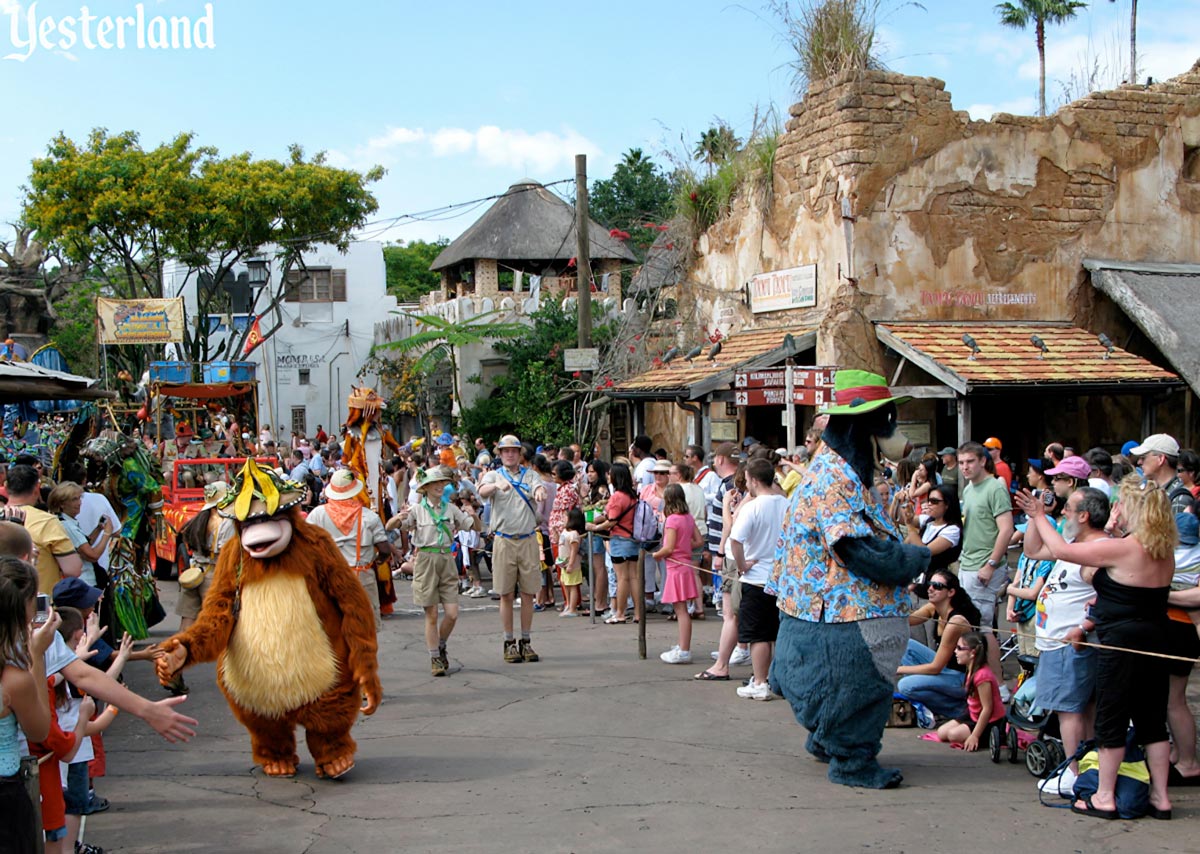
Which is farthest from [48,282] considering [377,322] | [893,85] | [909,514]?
[909,514]

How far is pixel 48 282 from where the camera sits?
32.8 m

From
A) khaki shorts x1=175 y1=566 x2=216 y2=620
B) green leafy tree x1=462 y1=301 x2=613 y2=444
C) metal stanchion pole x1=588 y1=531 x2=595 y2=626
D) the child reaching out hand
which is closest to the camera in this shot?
the child reaching out hand

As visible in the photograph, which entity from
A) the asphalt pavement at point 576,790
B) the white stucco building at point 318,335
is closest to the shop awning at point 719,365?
the asphalt pavement at point 576,790

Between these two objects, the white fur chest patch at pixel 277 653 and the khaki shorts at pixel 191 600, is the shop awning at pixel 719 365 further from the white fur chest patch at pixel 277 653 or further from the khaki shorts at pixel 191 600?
the white fur chest patch at pixel 277 653

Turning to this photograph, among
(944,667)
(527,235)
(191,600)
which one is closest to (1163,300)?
(944,667)

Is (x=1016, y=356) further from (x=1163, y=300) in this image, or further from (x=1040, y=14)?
(x=1040, y=14)

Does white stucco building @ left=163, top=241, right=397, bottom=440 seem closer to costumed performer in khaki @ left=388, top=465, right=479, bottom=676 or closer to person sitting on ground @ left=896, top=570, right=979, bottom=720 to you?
A: costumed performer in khaki @ left=388, top=465, right=479, bottom=676

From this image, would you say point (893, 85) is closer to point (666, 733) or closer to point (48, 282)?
point (666, 733)

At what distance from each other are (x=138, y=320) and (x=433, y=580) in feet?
78.3

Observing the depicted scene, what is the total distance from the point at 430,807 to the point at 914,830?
2481 millimetres

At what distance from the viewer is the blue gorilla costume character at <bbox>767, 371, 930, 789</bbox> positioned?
20.5ft

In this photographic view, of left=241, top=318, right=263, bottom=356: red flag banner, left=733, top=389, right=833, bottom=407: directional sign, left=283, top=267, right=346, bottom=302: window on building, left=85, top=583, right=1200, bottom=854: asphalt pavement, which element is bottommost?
left=85, top=583, right=1200, bottom=854: asphalt pavement

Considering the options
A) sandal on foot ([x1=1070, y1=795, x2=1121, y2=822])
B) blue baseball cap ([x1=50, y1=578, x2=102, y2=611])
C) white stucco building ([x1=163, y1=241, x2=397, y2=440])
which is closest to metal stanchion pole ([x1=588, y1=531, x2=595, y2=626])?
blue baseball cap ([x1=50, y1=578, x2=102, y2=611])

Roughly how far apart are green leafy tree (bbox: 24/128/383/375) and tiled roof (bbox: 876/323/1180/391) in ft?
67.9
